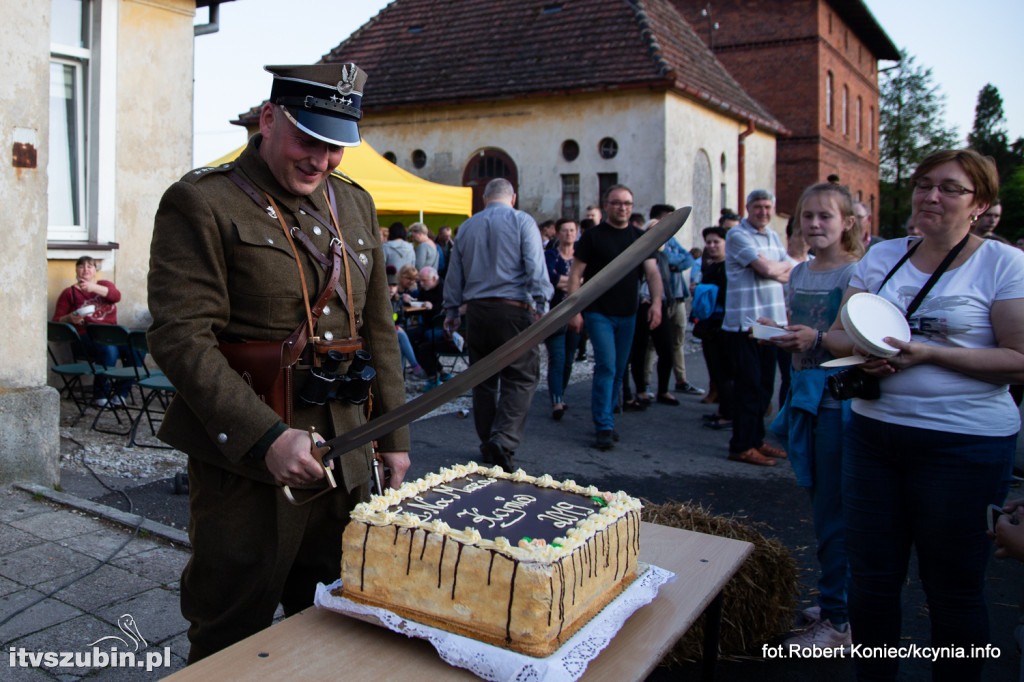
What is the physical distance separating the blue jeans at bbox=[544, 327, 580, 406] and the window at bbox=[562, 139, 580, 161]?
1147cm

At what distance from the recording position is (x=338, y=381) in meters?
2.28

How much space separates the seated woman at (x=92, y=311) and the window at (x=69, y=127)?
22.1 inches

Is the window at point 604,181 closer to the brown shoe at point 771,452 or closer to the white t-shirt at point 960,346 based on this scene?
the brown shoe at point 771,452

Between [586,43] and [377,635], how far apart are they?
19.3 m

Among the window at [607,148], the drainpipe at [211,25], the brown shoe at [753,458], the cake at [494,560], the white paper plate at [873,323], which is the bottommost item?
the brown shoe at [753,458]

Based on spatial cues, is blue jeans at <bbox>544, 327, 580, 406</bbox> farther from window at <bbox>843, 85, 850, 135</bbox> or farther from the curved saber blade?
window at <bbox>843, 85, 850, 135</bbox>

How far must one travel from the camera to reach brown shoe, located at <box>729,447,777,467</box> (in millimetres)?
6732

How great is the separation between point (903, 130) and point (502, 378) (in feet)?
145

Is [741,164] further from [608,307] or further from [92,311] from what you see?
[92,311]

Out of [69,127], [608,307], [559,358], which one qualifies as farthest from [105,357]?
[608,307]

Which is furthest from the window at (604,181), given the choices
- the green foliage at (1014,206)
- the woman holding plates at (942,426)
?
the woman holding plates at (942,426)

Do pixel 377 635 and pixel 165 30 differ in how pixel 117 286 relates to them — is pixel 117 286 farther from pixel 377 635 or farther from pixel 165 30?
pixel 377 635

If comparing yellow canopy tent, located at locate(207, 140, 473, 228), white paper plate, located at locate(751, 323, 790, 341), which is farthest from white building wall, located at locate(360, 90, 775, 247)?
white paper plate, located at locate(751, 323, 790, 341)

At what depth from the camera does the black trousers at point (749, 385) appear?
6.53 metres
